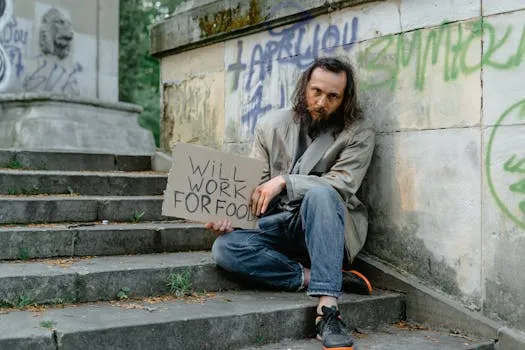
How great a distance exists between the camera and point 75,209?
422 centimetres

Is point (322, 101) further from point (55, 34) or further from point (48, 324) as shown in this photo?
point (55, 34)

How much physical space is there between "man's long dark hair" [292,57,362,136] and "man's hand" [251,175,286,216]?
1.55 feet

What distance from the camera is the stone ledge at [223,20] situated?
13.8 ft

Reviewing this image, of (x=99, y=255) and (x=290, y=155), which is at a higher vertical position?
(x=290, y=155)

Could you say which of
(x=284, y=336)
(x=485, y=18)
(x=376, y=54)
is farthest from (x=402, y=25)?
(x=284, y=336)

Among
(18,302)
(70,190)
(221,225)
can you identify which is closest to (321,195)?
(221,225)

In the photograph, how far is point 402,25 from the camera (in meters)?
3.63

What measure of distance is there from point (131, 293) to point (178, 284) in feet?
0.86

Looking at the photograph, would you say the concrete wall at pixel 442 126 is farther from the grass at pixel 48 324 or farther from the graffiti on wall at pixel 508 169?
the grass at pixel 48 324

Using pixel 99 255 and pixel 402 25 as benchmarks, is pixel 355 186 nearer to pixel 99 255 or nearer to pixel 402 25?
pixel 402 25

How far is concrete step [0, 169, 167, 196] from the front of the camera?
4.46 m

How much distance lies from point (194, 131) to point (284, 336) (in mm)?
2626

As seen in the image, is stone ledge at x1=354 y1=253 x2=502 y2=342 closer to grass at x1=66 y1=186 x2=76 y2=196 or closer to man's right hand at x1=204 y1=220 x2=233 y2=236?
man's right hand at x1=204 y1=220 x2=233 y2=236

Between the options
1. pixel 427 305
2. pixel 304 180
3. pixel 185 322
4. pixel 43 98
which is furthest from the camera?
pixel 43 98
